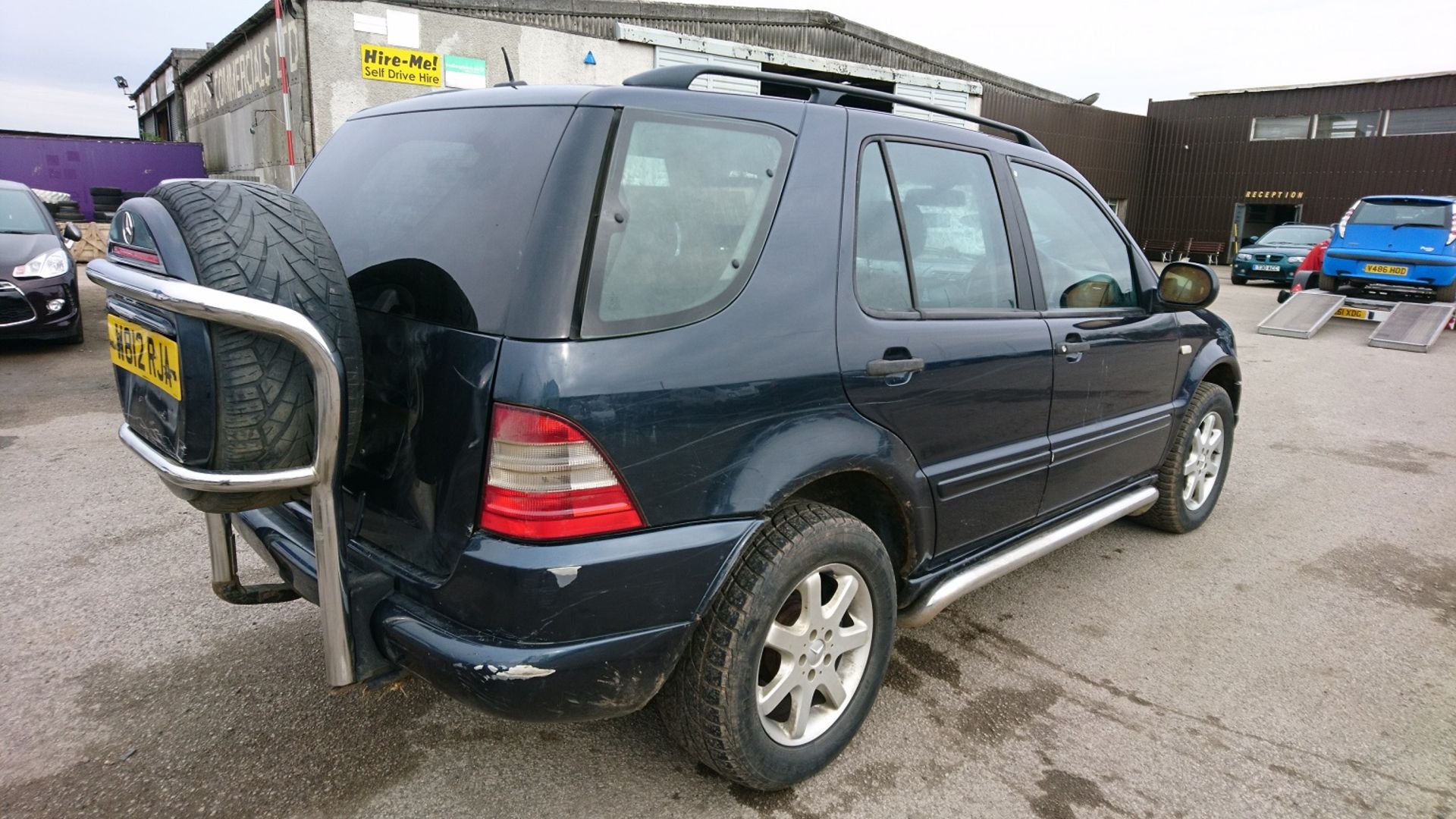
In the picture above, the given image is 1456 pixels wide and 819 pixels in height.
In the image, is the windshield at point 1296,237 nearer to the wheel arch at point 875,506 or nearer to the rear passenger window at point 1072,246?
the rear passenger window at point 1072,246

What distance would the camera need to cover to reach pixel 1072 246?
11.1ft

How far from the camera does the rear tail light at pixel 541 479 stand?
1.81 metres

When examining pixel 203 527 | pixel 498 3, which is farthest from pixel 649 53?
pixel 203 527

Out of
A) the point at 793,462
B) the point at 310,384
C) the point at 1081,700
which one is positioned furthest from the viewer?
the point at 1081,700

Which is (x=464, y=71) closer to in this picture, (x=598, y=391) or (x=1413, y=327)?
(x=598, y=391)

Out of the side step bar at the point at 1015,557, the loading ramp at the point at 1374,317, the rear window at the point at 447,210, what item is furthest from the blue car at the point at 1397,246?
the rear window at the point at 447,210

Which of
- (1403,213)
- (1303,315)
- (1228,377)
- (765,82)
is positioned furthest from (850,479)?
(1403,213)

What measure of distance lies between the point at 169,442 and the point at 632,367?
3.38 feet

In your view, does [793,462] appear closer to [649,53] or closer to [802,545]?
[802,545]

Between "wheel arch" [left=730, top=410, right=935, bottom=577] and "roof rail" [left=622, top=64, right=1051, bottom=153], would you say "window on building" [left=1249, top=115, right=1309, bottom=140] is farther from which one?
"wheel arch" [left=730, top=410, right=935, bottom=577]

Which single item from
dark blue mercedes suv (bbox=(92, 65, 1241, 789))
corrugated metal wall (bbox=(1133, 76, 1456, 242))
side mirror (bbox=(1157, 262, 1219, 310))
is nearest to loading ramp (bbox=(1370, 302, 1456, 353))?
side mirror (bbox=(1157, 262, 1219, 310))

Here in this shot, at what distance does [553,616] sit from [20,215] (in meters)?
9.00

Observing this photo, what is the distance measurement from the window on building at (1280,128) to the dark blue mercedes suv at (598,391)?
3203 centimetres

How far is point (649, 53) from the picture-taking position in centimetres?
1330
